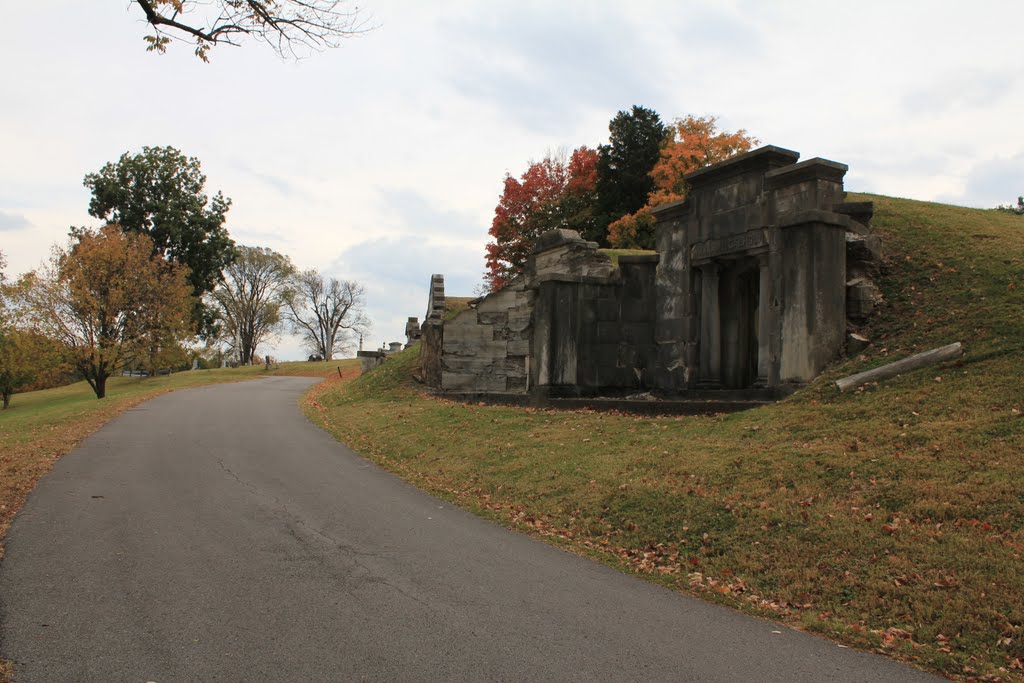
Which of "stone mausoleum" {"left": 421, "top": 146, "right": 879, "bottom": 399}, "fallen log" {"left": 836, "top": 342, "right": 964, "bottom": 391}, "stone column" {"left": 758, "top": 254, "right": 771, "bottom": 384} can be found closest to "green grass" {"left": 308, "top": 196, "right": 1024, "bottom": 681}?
"fallen log" {"left": 836, "top": 342, "right": 964, "bottom": 391}

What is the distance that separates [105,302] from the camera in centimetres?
3716

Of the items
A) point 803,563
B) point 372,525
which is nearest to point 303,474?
point 372,525

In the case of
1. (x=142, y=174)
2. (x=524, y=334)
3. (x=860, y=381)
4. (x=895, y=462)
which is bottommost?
(x=895, y=462)

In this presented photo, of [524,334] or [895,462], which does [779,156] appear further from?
[524,334]

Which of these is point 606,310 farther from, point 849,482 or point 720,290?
point 849,482

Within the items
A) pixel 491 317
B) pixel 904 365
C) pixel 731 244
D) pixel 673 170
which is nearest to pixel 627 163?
pixel 673 170

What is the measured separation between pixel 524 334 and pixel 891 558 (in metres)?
17.9

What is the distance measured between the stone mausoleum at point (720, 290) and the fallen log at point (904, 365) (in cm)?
152

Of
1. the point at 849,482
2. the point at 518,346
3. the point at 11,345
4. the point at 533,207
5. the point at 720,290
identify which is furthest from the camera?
the point at 533,207

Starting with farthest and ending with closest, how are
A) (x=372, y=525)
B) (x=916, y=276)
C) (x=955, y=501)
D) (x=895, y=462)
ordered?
1. (x=916, y=276)
2. (x=372, y=525)
3. (x=895, y=462)
4. (x=955, y=501)

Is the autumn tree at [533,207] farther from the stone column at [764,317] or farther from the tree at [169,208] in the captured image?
the stone column at [764,317]

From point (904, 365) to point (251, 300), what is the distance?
6514 centimetres

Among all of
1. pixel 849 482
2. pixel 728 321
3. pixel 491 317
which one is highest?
pixel 491 317

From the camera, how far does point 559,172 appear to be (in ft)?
159
